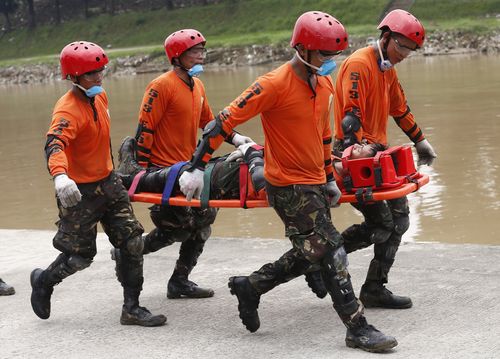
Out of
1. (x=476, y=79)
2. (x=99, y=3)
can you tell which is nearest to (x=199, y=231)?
(x=476, y=79)

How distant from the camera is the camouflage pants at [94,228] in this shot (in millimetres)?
6656

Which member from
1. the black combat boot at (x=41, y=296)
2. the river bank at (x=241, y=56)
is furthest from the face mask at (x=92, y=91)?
the river bank at (x=241, y=56)

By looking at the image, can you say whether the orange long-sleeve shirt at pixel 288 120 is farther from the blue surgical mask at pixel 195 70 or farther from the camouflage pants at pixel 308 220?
the blue surgical mask at pixel 195 70

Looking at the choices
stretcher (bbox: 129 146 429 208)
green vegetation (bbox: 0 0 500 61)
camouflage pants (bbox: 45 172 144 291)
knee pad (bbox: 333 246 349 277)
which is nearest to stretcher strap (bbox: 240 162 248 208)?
stretcher (bbox: 129 146 429 208)

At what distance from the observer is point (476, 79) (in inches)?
1203

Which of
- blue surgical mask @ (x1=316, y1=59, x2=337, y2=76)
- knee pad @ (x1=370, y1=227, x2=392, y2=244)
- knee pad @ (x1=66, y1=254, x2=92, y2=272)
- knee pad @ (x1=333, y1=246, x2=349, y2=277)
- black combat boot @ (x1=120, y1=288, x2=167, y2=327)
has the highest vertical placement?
blue surgical mask @ (x1=316, y1=59, x2=337, y2=76)

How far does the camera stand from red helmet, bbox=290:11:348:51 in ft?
19.2

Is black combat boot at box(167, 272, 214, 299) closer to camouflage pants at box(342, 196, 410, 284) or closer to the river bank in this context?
camouflage pants at box(342, 196, 410, 284)

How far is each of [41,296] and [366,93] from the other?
258 centimetres

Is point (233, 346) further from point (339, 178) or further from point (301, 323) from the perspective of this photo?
point (339, 178)

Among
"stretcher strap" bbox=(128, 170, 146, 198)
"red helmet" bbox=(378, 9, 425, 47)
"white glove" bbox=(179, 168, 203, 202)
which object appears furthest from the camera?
"stretcher strap" bbox=(128, 170, 146, 198)

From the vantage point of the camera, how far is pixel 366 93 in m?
6.57

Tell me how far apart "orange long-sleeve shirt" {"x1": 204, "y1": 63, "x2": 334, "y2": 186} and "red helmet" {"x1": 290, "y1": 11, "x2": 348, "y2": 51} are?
0.69 ft

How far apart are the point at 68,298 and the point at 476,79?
80.8 ft
